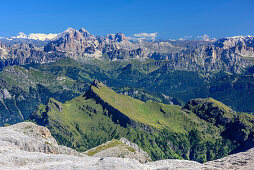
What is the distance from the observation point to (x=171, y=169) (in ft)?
269

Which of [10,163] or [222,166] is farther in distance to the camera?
[10,163]

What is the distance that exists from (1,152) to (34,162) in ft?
54.7

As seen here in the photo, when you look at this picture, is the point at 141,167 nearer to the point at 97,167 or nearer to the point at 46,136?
the point at 97,167

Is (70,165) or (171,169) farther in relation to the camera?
(70,165)

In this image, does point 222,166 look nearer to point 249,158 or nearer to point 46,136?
point 249,158

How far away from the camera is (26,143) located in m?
122

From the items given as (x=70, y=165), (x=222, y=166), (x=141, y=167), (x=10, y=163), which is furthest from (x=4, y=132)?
(x=222, y=166)

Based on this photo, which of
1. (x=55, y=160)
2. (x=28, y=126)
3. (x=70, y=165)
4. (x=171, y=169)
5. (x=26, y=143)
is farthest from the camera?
(x=28, y=126)

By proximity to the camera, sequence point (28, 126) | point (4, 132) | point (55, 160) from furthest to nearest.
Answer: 1. point (28, 126)
2. point (4, 132)
3. point (55, 160)

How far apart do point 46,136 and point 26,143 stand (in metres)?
68.2

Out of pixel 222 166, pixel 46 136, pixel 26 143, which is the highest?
pixel 222 166

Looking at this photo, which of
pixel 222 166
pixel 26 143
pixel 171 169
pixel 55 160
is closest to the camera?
pixel 222 166

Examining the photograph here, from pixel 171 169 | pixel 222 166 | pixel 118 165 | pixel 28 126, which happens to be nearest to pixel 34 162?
pixel 118 165

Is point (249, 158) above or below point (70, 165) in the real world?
above
